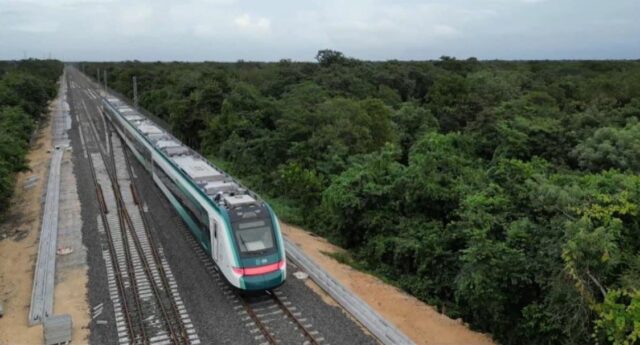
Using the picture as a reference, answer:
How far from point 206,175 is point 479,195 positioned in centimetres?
1126

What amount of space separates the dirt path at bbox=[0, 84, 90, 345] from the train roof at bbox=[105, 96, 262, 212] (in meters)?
5.43

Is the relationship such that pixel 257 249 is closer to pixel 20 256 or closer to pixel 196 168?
pixel 196 168

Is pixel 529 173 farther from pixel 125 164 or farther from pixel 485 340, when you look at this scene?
pixel 125 164

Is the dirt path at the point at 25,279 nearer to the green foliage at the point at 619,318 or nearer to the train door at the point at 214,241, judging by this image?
the train door at the point at 214,241

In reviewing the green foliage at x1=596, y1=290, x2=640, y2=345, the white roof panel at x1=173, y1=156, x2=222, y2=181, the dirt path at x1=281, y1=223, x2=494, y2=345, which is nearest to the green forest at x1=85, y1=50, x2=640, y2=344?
the green foliage at x1=596, y1=290, x2=640, y2=345

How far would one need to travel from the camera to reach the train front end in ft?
48.7

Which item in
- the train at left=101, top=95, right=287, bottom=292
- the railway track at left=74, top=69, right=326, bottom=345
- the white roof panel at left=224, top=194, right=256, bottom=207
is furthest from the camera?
the white roof panel at left=224, top=194, right=256, bottom=207

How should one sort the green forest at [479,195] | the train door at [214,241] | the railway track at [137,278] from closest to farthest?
the green forest at [479,195] → the railway track at [137,278] → the train door at [214,241]

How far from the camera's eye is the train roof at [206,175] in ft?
55.4

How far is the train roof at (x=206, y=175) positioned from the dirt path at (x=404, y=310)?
432 centimetres

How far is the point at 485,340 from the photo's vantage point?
14750 millimetres

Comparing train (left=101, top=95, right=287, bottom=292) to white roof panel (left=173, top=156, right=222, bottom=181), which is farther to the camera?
white roof panel (left=173, top=156, right=222, bottom=181)

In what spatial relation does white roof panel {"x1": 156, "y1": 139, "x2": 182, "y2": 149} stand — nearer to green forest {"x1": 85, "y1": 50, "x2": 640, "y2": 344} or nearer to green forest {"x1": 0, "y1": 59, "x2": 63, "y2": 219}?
green forest {"x1": 85, "y1": 50, "x2": 640, "y2": 344}

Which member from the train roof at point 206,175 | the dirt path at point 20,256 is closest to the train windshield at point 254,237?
the train roof at point 206,175
